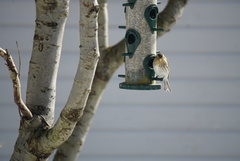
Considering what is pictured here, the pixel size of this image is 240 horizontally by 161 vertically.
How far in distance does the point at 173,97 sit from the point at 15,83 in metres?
3.21

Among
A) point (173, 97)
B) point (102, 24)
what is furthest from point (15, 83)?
point (173, 97)

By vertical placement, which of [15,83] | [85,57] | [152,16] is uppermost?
[152,16]

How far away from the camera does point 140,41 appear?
3.66 metres

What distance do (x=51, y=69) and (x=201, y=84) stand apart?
2.98 m

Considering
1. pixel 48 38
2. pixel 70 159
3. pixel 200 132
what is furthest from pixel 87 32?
pixel 200 132

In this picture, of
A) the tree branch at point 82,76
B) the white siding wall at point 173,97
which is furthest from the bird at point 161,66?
the white siding wall at point 173,97

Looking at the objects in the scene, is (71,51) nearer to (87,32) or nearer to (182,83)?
(182,83)

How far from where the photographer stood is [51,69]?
319 centimetres

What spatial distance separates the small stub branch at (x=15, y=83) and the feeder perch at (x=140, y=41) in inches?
31.1

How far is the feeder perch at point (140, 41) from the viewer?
3621 millimetres

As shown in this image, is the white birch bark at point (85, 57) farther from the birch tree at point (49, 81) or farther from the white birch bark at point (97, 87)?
the white birch bark at point (97, 87)

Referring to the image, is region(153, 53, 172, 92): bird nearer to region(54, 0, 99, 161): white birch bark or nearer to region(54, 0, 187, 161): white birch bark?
region(54, 0, 187, 161): white birch bark

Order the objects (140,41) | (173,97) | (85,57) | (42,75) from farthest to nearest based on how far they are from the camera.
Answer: (173,97) → (140,41) → (42,75) → (85,57)

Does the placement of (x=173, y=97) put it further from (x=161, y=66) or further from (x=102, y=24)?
(x=161, y=66)
